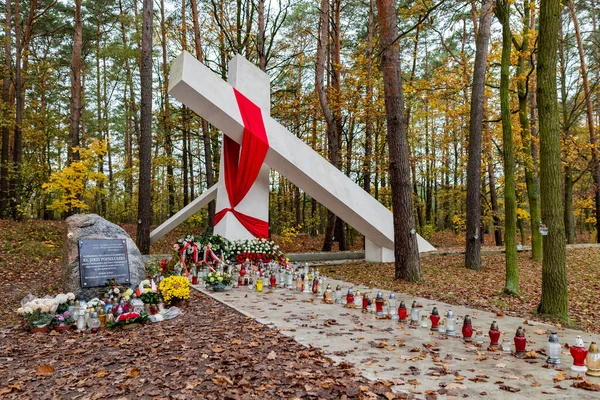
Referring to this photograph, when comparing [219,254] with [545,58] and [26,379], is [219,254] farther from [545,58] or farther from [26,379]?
[545,58]

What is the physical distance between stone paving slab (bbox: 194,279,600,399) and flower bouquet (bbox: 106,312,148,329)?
1456mm

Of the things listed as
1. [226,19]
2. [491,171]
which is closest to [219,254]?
[226,19]

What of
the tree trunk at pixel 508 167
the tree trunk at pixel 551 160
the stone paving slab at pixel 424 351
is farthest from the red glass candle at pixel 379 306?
the tree trunk at pixel 508 167

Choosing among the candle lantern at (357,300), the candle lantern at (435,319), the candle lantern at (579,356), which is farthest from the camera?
the candle lantern at (357,300)

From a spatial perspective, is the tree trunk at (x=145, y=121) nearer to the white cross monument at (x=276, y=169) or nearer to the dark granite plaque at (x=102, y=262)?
the white cross monument at (x=276, y=169)

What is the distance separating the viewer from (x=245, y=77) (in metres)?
12.2

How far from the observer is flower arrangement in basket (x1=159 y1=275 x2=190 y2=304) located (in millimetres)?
6633

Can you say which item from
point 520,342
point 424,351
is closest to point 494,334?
point 520,342

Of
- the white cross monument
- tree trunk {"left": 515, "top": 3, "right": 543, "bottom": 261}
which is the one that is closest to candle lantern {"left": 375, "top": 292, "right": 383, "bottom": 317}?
the white cross monument

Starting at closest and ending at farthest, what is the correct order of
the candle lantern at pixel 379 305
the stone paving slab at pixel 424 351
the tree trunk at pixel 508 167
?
the stone paving slab at pixel 424 351
the candle lantern at pixel 379 305
the tree trunk at pixel 508 167

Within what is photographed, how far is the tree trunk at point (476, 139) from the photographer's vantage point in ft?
35.0

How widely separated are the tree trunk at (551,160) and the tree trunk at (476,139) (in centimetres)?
466

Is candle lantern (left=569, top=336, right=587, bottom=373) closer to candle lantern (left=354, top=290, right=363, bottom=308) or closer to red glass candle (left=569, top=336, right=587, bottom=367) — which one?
red glass candle (left=569, top=336, right=587, bottom=367)

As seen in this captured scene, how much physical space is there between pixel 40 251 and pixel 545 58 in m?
12.8
